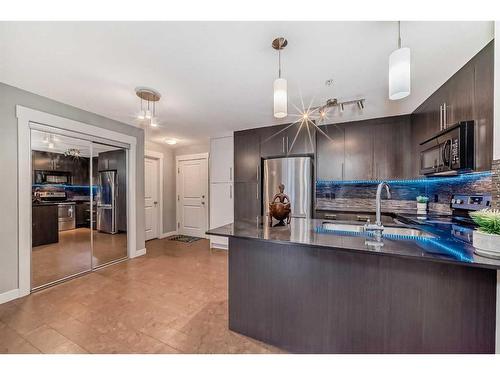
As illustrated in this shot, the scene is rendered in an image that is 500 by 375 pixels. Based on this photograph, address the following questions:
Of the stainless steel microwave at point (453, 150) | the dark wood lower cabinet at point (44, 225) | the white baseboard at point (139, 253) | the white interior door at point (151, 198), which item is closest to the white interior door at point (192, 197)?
the white interior door at point (151, 198)

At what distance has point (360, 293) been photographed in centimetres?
141

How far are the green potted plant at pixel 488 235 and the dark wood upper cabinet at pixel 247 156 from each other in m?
3.04

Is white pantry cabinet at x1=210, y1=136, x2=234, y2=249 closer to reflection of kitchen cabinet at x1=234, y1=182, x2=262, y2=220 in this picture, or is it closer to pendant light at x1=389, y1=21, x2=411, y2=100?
reflection of kitchen cabinet at x1=234, y1=182, x2=262, y2=220

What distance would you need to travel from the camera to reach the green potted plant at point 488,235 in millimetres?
1032

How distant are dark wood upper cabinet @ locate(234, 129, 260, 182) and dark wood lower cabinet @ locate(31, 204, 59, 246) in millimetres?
2686

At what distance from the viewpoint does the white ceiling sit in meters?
1.50

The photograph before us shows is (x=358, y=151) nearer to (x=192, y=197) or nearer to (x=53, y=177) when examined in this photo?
(x=192, y=197)

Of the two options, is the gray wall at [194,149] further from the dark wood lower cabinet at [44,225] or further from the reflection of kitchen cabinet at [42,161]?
the dark wood lower cabinet at [44,225]

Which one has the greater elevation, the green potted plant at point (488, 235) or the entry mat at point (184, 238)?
the green potted plant at point (488, 235)

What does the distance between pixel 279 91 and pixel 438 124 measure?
2041 mm

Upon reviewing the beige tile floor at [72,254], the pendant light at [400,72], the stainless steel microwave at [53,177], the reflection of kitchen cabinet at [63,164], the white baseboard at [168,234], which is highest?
the pendant light at [400,72]

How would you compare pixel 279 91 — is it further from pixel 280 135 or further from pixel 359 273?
pixel 280 135
